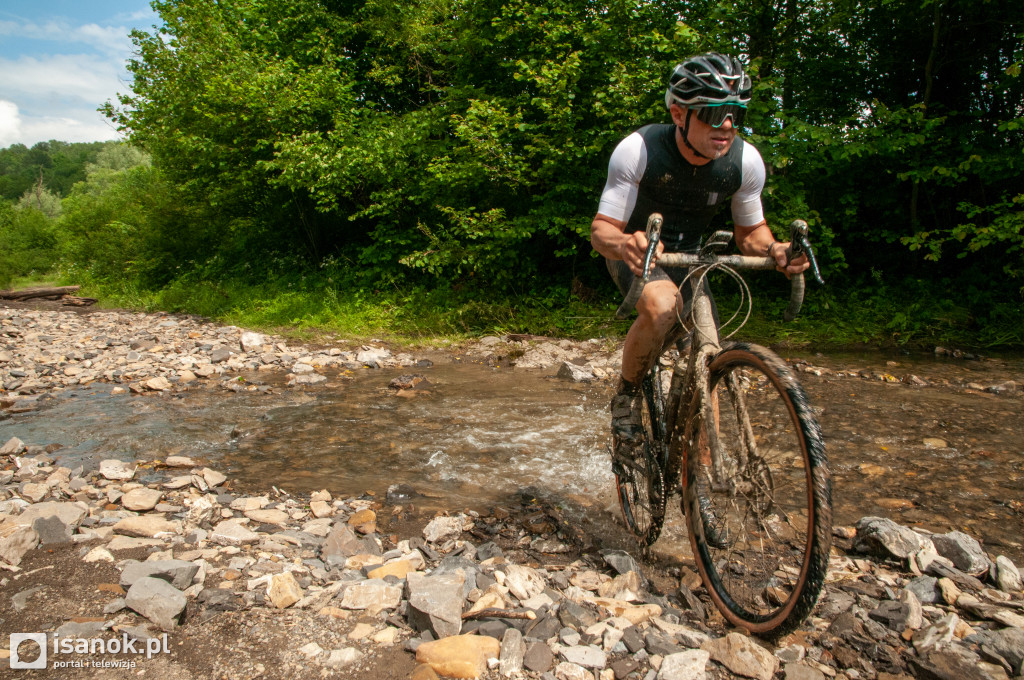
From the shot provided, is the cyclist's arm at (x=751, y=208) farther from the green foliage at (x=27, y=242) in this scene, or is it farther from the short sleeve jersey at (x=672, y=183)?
the green foliage at (x=27, y=242)

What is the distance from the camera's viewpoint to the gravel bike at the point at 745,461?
6.78 ft

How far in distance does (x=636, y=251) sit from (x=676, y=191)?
0.74m

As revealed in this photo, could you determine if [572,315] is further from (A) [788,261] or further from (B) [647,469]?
(A) [788,261]

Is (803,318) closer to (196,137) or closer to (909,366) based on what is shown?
(909,366)

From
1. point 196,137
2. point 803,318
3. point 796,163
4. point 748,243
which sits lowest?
point 803,318

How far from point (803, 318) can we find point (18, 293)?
81.0ft

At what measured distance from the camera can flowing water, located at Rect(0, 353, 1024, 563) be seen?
12.8ft

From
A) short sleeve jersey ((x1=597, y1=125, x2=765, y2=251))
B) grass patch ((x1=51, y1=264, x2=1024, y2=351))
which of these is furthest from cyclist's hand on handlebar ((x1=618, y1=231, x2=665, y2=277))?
grass patch ((x1=51, y1=264, x2=1024, y2=351))

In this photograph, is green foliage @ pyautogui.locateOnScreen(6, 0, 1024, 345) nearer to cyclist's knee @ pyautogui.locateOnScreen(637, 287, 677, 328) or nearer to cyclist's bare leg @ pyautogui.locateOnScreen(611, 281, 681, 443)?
cyclist's bare leg @ pyautogui.locateOnScreen(611, 281, 681, 443)

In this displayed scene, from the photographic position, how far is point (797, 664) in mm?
2143

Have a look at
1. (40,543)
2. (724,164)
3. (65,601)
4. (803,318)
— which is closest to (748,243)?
(724,164)

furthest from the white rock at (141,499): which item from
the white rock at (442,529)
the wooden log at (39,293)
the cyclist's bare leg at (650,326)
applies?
the wooden log at (39,293)

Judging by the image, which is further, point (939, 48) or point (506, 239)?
point (506, 239)

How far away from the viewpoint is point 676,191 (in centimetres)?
292
